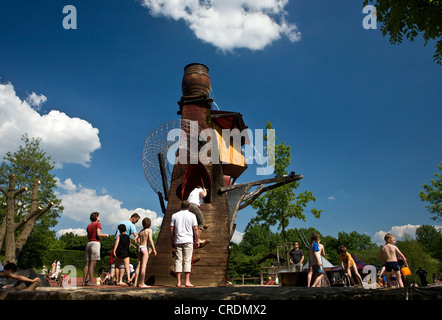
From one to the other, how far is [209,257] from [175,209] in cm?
211

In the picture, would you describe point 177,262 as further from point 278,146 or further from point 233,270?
point 233,270

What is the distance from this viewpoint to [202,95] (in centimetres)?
→ 1227

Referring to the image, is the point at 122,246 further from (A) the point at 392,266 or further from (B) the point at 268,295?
(A) the point at 392,266

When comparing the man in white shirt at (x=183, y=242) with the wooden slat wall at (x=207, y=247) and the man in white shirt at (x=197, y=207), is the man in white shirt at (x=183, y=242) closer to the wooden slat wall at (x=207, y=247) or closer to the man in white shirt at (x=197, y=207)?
the man in white shirt at (x=197, y=207)

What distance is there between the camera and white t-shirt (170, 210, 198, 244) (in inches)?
247

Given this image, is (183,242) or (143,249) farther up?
(183,242)

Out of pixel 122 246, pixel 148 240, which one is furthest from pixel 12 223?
pixel 148 240

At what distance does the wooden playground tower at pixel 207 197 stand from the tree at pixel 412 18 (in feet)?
20.7

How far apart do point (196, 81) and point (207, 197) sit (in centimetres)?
498

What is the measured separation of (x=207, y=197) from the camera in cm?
1088

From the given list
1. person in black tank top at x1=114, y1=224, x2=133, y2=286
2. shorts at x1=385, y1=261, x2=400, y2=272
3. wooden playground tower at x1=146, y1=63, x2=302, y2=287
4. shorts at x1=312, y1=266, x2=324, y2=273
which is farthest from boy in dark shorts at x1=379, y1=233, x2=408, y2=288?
person in black tank top at x1=114, y1=224, x2=133, y2=286

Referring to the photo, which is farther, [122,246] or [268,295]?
[122,246]

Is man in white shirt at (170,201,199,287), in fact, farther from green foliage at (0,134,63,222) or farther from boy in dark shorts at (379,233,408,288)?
green foliage at (0,134,63,222)
